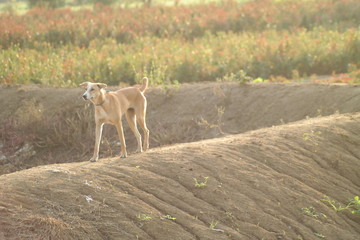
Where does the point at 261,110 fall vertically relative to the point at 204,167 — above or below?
below

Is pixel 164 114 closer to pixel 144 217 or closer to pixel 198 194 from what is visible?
pixel 198 194

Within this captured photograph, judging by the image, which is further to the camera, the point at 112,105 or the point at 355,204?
the point at 112,105

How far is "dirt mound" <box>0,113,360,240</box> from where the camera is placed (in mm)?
6367

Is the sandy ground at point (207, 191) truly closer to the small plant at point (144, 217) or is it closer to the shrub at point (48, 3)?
the small plant at point (144, 217)

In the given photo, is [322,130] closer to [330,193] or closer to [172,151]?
[330,193]

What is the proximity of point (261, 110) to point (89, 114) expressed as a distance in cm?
381

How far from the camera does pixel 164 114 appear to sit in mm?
14203

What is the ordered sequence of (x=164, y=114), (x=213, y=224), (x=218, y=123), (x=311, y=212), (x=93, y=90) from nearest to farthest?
(x=213, y=224) → (x=311, y=212) → (x=93, y=90) → (x=218, y=123) → (x=164, y=114)

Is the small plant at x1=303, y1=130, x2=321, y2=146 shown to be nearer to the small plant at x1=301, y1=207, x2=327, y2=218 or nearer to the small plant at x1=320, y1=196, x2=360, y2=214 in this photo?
the small plant at x1=320, y1=196, x2=360, y2=214

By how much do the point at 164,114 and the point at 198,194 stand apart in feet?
22.1

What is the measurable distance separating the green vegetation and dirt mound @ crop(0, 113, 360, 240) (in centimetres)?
564

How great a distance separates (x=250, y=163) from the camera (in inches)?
341

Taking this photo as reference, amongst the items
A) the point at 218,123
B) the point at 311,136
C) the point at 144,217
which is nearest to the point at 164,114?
the point at 218,123

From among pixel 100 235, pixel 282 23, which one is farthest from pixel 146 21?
pixel 100 235
